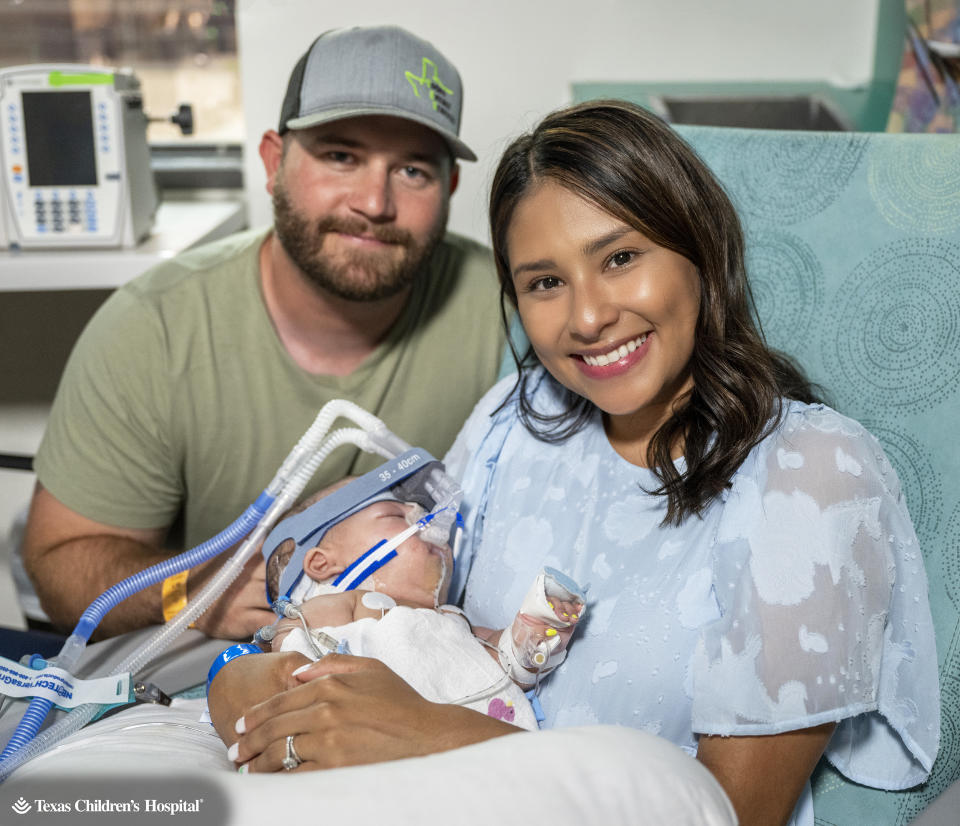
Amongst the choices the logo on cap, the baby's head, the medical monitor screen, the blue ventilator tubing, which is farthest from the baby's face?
the medical monitor screen

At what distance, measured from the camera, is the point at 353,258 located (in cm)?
176

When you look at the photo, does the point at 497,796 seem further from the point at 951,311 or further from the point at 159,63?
the point at 159,63

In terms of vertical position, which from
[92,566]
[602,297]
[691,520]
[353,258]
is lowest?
[92,566]

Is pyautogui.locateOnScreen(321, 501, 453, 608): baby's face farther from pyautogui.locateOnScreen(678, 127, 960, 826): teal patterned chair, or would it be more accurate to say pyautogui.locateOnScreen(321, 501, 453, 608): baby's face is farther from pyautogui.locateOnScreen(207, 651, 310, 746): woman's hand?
pyautogui.locateOnScreen(678, 127, 960, 826): teal patterned chair

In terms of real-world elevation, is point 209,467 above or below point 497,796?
below

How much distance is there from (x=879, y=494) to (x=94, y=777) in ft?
2.88

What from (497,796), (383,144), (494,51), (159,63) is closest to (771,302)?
(383,144)

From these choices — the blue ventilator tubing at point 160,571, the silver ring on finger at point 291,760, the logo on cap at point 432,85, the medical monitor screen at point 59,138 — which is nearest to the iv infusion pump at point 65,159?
the medical monitor screen at point 59,138

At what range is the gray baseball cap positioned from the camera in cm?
168

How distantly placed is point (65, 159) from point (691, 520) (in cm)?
178

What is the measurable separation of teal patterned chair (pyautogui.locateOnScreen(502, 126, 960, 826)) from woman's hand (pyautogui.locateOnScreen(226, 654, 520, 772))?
1.81 feet

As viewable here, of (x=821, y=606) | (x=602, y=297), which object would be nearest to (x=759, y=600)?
(x=821, y=606)

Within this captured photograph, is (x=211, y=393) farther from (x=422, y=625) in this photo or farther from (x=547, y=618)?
(x=547, y=618)

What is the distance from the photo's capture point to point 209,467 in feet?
6.07
